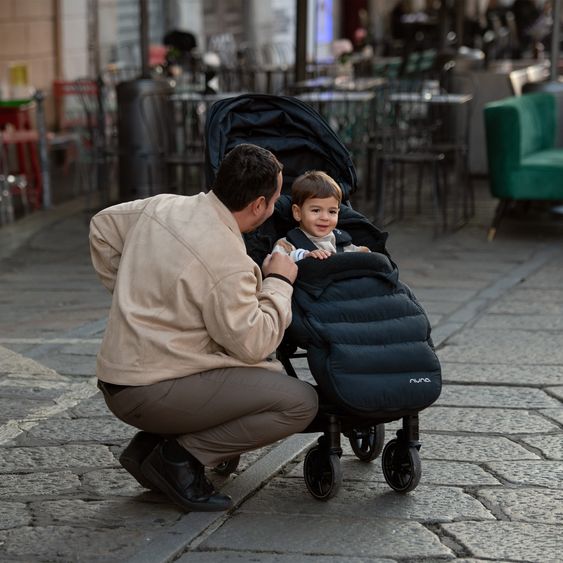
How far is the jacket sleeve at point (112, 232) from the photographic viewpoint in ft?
13.6

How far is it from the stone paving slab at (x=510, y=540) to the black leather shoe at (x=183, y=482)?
72 cm

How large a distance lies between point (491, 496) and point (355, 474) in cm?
47

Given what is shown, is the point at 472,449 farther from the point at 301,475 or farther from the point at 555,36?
the point at 555,36

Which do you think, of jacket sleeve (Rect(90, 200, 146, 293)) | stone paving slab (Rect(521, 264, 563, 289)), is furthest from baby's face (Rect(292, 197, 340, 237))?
stone paving slab (Rect(521, 264, 563, 289))

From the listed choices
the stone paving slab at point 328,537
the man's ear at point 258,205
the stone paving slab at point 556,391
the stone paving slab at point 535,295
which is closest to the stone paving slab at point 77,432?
the stone paving slab at point 328,537

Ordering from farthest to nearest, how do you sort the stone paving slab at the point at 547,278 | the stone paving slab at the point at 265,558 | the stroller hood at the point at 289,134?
1. the stone paving slab at the point at 547,278
2. the stroller hood at the point at 289,134
3. the stone paving slab at the point at 265,558

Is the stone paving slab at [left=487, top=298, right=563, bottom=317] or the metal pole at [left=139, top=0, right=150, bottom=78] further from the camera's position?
the metal pole at [left=139, top=0, right=150, bottom=78]

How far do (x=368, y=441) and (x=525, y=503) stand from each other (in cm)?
61

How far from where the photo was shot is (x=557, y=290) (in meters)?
7.96

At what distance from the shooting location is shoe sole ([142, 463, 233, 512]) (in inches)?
161

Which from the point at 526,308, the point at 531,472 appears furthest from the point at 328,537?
the point at 526,308

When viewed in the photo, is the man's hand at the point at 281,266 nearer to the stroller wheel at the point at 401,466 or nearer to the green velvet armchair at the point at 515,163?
the stroller wheel at the point at 401,466

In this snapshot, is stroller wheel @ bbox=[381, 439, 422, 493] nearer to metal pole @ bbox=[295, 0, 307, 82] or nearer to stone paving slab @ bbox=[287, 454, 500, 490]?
stone paving slab @ bbox=[287, 454, 500, 490]

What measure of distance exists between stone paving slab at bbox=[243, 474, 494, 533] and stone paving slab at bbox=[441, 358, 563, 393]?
1.37m
